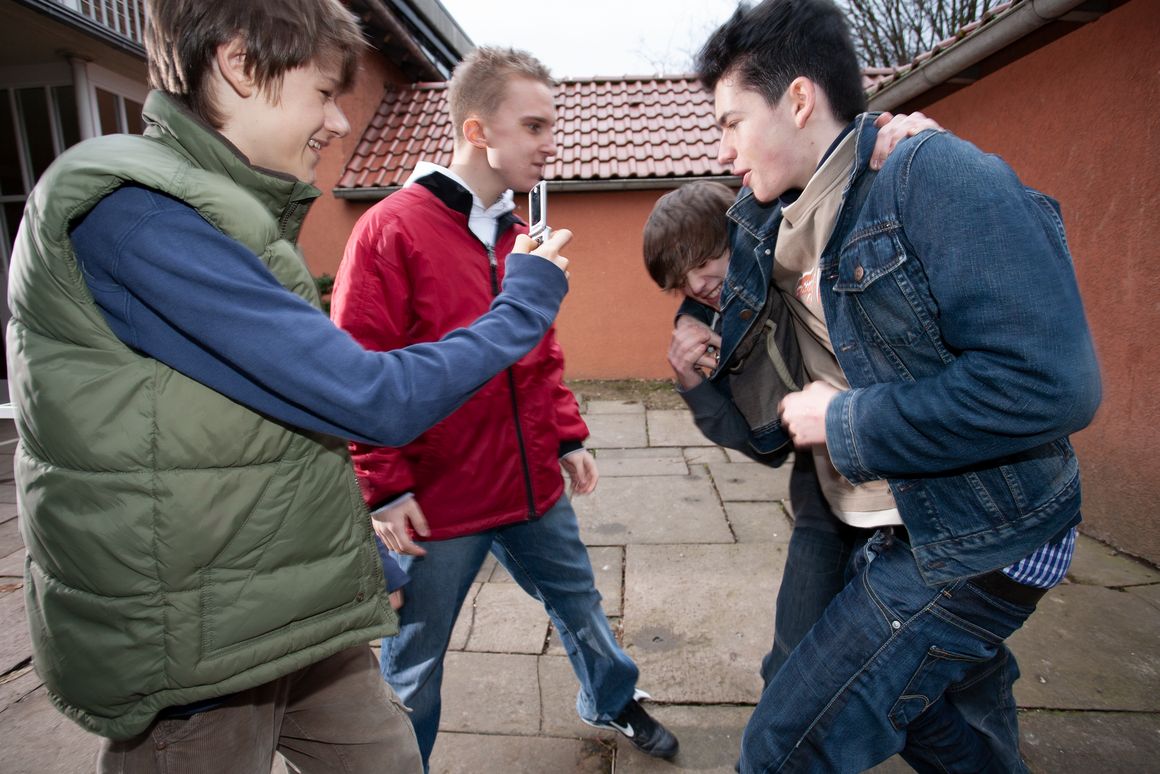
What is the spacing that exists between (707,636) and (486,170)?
2.07 meters

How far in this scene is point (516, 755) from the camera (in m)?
2.22

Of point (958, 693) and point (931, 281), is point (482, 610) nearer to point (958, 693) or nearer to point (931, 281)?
point (958, 693)

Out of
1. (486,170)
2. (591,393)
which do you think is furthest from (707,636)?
(591,393)

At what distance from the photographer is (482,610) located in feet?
10.3

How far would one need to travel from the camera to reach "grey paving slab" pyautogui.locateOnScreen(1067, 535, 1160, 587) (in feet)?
10.9

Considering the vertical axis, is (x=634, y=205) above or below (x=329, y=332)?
below

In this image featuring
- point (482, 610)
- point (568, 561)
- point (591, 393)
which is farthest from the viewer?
point (591, 393)

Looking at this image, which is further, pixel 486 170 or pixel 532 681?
pixel 532 681

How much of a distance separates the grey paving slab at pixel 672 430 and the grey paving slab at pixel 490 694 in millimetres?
3200

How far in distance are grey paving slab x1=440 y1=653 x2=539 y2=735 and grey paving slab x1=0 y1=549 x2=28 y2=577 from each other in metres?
2.48

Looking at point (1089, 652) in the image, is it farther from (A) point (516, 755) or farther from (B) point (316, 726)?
(B) point (316, 726)

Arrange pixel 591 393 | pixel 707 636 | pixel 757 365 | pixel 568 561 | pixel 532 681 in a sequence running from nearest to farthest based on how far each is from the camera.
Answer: pixel 757 365
pixel 568 561
pixel 532 681
pixel 707 636
pixel 591 393

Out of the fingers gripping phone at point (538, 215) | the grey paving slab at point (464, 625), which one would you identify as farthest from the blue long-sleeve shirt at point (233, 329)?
the grey paving slab at point (464, 625)

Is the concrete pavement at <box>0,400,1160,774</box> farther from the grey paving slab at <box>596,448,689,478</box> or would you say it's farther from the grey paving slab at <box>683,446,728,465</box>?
the grey paving slab at <box>683,446,728,465</box>
